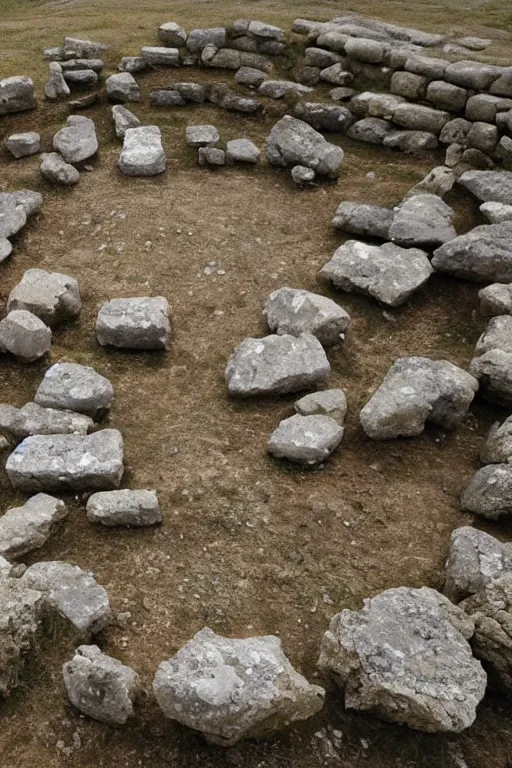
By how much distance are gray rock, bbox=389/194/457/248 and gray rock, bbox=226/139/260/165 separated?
246 centimetres

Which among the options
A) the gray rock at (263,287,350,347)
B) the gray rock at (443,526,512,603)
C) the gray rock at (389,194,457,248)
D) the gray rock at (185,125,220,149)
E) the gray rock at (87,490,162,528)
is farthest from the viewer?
the gray rock at (185,125,220,149)

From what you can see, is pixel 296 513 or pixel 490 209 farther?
pixel 490 209

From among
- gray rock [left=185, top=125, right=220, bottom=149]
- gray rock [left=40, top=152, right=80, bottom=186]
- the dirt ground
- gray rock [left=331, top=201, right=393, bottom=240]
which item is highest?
gray rock [left=185, top=125, right=220, bottom=149]

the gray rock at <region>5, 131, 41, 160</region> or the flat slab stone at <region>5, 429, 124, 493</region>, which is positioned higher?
the gray rock at <region>5, 131, 41, 160</region>

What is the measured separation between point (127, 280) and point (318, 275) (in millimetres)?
2058

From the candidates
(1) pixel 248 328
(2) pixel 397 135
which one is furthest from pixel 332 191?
(1) pixel 248 328

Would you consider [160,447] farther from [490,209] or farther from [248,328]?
[490,209]

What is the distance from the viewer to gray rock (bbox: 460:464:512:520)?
5.43m

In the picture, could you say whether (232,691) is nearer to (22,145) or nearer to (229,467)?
(229,467)

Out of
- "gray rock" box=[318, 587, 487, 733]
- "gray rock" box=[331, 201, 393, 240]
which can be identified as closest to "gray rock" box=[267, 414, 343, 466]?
"gray rock" box=[318, 587, 487, 733]

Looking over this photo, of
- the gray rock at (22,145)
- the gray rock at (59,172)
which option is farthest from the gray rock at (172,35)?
the gray rock at (59,172)

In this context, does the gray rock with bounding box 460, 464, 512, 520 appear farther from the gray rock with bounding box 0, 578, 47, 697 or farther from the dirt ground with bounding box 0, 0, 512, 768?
the gray rock with bounding box 0, 578, 47, 697

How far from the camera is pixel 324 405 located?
6352mm

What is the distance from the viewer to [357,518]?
555cm
